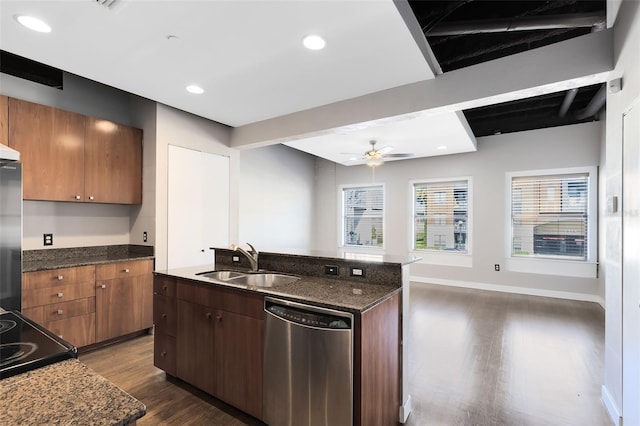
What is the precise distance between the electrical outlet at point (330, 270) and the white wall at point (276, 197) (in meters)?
3.00

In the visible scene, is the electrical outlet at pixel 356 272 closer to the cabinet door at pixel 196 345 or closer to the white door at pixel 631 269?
the cabinet door at pixel 196 345

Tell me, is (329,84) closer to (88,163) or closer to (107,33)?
(107,33)

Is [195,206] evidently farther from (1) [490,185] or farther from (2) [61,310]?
(1) [490,185]

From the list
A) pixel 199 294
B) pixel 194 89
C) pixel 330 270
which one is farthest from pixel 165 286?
pixel 194 89

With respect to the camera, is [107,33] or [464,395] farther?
[464,395]

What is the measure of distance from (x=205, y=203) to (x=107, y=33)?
2363 millimetres

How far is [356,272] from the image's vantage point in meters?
2.32

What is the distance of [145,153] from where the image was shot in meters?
3.88

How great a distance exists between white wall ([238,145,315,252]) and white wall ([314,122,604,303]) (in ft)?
4.13

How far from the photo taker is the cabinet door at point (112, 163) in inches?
135

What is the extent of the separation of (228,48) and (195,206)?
231cm

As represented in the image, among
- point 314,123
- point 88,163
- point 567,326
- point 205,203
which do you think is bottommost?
point 567,326

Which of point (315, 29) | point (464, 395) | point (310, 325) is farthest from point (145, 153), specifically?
point (464, 395)

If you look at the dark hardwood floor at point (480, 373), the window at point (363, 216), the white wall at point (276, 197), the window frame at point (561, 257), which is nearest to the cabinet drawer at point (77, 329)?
the dark hardwood floor at point (480, 373)
